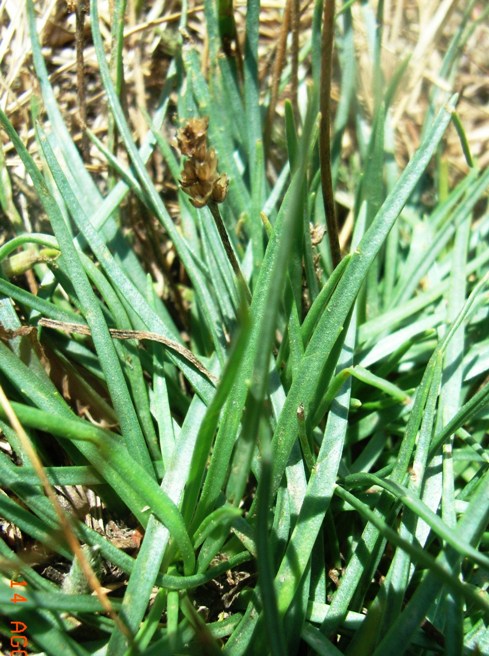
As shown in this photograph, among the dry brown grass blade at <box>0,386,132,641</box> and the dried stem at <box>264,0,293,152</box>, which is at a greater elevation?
the dried stem at <box>264,0,293,152</box>

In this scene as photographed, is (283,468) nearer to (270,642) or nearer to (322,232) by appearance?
(270,642)

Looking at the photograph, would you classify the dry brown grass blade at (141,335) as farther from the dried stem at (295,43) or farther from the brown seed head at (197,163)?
the dried stem at (295,43)

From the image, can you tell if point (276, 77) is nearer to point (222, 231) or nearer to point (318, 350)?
point (222, 231)

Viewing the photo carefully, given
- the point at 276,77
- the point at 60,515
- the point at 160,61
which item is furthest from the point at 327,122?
the point at 60,515

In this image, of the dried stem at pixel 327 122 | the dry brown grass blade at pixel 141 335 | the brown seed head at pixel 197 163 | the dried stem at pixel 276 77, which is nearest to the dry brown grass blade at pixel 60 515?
the dry brown grass blade at pixel 141 335

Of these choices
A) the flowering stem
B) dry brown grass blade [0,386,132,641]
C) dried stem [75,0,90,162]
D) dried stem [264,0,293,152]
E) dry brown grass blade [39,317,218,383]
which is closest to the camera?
dry brown grass blade [0,386,132,641]

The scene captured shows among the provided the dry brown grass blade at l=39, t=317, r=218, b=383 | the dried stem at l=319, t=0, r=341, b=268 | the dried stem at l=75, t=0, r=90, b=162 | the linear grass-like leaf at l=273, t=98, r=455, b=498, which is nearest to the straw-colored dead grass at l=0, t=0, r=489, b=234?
the dried stem at l=75, t=0, r=90, b=162

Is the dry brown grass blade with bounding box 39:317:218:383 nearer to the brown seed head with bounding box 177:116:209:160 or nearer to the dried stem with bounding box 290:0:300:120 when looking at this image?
the brown seed head with bounding box 177:116:209:160

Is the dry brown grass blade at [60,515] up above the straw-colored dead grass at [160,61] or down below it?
below

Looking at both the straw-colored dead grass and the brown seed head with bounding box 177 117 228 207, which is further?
the straw-colored dead grass
